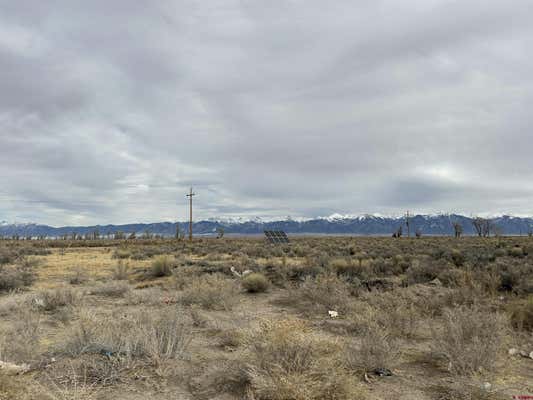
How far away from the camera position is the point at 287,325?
5.36 metres

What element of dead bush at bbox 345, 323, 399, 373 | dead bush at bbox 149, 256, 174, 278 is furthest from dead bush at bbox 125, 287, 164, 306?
dead bush at bbox 345, 323, 399, 373

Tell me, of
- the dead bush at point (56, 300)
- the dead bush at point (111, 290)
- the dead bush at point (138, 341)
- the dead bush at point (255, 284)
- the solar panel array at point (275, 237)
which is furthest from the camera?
the solar panel array at point (275, 237)

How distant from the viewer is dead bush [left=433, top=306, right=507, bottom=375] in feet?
17.5

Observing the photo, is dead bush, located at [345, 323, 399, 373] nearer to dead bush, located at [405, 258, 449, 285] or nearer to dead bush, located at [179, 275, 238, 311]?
dead bush, located at [179, 275, 238, 311]

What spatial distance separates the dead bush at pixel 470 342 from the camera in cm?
534

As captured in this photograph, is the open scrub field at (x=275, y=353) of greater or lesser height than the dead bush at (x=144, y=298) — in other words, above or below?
above

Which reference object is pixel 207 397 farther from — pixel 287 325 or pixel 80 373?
pixel 80 373

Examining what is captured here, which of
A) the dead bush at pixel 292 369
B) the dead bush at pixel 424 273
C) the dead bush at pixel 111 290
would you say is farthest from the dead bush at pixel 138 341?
the dead bush at pixel 424 273

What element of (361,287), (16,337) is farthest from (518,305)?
(16,337)

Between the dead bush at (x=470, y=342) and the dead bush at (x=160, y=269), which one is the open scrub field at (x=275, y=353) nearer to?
Answer: the dead bush at (x=470, y=342)

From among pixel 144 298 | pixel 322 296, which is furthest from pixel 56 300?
pixel 322 296

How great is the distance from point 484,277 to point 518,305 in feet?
10.9

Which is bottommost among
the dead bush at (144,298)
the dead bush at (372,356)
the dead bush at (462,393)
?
the dead bush at (144,298)

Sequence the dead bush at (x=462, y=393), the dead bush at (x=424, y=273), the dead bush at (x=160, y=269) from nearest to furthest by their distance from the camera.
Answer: the dead bush at (x=462, y=393) → the dead bush at (x=424, y=273) → the dead bush at (x=160, y=269)
